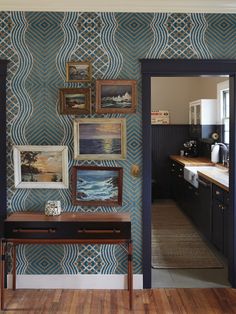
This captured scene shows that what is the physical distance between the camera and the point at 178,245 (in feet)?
17.5

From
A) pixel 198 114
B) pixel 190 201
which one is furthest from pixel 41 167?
pixel 198 114

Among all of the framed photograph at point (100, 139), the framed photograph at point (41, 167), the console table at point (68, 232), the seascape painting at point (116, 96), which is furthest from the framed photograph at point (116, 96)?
the console table at point (68, 232)

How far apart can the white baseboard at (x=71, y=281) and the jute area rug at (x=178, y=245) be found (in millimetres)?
763

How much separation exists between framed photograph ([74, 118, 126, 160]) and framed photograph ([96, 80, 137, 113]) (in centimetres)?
10

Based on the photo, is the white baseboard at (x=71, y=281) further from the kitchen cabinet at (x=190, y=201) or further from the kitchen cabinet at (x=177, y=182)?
the kitchen cabinet at (x=177, y=182)

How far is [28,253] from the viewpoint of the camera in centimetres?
394

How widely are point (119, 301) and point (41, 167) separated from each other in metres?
1.41

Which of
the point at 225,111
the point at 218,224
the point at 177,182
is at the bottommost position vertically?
the point at 218,224

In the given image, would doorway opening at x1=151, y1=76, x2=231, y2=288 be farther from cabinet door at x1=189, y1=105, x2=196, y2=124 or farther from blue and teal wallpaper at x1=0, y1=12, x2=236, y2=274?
blue and teal wallpaper at x1=0, y1=12, x2=236, y2=274

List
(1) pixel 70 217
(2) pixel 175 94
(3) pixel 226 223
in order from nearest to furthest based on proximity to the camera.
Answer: (1) pixel 70 217
(3) pixel 226 223
(2) pixel 175 94

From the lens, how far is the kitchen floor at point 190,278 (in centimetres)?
405

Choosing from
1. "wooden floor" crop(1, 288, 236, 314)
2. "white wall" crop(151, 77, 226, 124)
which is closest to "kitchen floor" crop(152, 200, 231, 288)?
"wooden floor" crop(1, 288, 236, 314)
